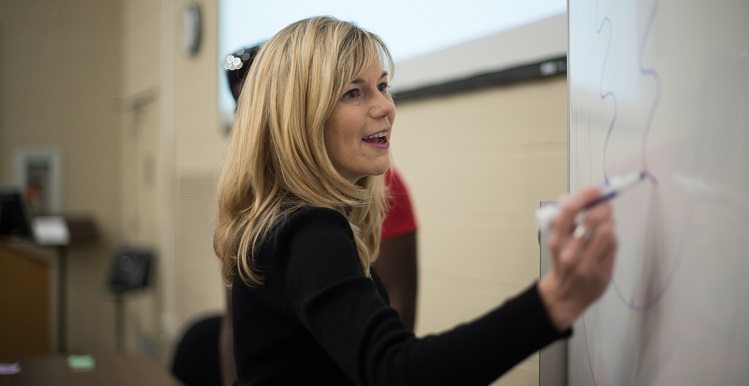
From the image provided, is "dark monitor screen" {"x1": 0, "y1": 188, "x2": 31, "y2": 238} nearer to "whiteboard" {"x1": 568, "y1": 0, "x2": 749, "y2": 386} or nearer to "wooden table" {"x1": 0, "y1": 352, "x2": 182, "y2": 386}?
"wooden table" {"x1": 0, "y1": 352, "x2": 182, "y2": 386}

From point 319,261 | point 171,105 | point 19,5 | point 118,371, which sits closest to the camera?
point 319,261

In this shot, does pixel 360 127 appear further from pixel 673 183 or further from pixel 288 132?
pixel 673 183

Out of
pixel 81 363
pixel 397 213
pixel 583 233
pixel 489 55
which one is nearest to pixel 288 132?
pixel 583 233

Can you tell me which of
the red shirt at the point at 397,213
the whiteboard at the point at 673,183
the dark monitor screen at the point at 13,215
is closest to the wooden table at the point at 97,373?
the red shirt at the point at 397,213

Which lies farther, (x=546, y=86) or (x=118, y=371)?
(x=118, y=371)

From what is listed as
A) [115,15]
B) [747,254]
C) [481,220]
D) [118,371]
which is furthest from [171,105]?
[747,254]

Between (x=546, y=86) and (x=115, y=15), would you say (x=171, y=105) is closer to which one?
(x=115, y=15)

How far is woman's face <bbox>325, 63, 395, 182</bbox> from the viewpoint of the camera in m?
0.99

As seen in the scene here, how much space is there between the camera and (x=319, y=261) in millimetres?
780

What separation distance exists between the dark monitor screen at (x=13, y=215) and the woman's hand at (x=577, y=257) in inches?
167

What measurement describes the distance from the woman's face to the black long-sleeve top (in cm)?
17

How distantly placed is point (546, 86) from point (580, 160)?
2.49 feet

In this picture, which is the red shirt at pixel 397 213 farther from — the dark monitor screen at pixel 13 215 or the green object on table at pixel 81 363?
the dark monitor screen at pixel 13 215

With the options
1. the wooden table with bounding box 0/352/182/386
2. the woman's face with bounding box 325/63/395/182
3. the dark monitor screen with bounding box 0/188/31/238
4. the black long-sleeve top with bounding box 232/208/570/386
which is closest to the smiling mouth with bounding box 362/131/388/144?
the woman's face with bounding box 325/63/395/182
